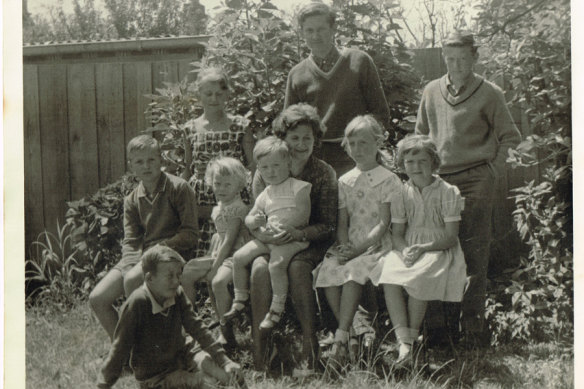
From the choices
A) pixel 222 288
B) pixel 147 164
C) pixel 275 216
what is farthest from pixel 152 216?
pixel 275 216

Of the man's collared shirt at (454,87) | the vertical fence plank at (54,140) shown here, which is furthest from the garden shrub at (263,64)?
the vertical fence plank at (54,140)

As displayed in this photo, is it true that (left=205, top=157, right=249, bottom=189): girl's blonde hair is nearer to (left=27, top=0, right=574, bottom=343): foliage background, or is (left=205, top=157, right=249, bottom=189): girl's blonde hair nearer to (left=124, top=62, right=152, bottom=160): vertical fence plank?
(left=27, top=0, right=574, bottom=343): foliage background

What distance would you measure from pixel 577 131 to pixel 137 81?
2148mm

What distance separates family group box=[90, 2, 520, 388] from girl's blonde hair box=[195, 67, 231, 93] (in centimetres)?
1

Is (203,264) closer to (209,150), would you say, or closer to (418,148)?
(209,150)

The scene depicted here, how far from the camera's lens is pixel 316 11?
3.58 meters

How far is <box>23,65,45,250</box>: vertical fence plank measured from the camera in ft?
12.1

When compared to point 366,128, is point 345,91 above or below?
above

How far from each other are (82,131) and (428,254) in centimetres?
186

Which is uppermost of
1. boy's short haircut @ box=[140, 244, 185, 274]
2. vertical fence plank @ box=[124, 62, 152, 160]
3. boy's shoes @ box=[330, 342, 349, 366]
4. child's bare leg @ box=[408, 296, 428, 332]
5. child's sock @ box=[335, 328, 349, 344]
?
vertical fence plank @ box=[124, 62, 152, 160]

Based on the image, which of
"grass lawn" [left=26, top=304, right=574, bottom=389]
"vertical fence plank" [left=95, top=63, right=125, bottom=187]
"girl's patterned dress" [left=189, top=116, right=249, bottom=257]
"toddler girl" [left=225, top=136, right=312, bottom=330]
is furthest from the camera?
"vertical fence plank" [left=95, top=63, right=125, bottom=187]

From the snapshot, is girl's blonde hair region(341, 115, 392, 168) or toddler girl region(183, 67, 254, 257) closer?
girl's blonde hair region(341, 115, 392, 168)

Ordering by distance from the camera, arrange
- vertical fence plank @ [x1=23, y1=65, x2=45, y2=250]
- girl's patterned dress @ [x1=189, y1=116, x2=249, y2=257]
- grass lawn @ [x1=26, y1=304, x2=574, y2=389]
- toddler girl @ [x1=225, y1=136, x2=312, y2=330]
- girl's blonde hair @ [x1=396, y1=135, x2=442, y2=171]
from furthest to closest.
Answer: girl's patterned dress @ [x1=189, y1=116, x2=249, y2=257] < vertical fence plank @ [x1=23, y1=65, x2=45, y2=250] < toddler girl @ [x1=225, y1=136, x2=312, y2=330] < girl's blonde hair @ [x1=396, y1=135, x2=442, y2=171] < grass lawn @ [x1=26, y1=304, x2=574, y2=389]

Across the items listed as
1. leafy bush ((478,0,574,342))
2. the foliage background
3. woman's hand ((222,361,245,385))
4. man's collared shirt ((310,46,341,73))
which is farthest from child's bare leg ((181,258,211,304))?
leafy bush ((478,0,574,342))
